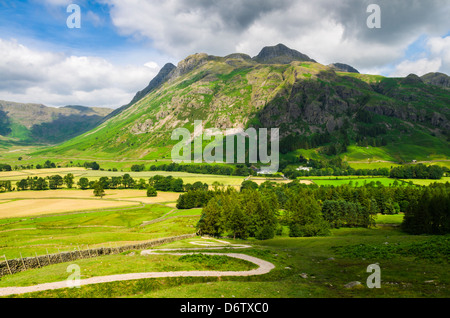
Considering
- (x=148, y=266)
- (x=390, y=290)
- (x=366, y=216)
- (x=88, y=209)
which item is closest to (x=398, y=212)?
(x=366, y=216)

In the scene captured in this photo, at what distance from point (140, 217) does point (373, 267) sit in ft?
325

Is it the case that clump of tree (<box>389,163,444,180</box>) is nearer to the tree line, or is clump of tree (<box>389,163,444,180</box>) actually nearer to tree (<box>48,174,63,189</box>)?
the tree line

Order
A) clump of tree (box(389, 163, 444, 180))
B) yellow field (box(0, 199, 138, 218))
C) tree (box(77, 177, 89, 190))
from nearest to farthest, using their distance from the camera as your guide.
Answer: yellow field (box(0, 199, 138, 218))
clump of tree (box(389, 163, 444, 180))
tree (box(77, 177, 89, 190))

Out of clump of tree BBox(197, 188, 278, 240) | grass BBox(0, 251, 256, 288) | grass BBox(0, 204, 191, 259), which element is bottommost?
grass BBox(0, 204, 191, 259)

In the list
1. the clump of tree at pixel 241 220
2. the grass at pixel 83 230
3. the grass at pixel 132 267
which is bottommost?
the grass at pixel 83 230

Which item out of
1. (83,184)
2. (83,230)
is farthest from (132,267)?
(83,184)

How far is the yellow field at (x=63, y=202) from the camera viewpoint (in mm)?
110312

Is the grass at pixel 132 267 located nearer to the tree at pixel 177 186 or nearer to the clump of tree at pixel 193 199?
the clump of tree at pixel 193 199

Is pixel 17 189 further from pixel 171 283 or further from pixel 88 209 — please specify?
pixel 171 283

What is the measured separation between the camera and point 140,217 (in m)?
108

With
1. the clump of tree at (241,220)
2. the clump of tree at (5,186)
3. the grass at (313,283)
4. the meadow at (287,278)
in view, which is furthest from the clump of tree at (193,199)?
the clump of tree at (5,186)

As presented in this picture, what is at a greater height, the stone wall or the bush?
the stone wall

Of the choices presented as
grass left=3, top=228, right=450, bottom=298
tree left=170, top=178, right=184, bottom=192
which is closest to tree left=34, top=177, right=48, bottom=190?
tree left=170, top=178, right=184, bottom=192

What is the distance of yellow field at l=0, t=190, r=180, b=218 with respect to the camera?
362ft
